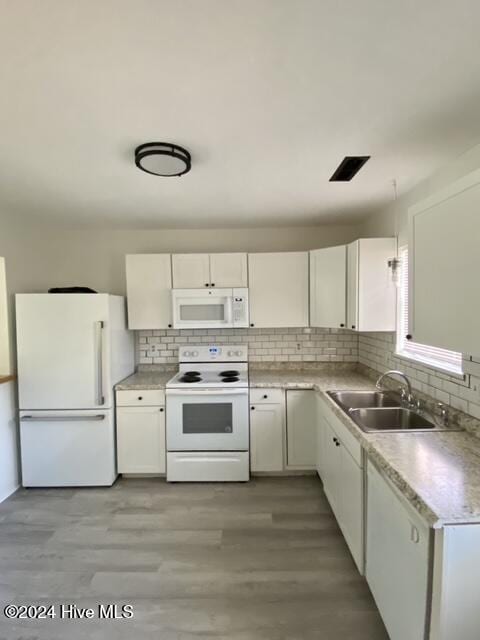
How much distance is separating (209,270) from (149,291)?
25.2 inches

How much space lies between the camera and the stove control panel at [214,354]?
3248mm

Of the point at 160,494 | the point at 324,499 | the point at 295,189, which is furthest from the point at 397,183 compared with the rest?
the point at 160,494

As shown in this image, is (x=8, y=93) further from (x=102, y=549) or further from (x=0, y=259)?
(x=102, y=549)

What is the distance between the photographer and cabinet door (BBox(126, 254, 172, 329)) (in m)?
3.05

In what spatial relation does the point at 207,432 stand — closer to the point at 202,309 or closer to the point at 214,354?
the point at 214,354

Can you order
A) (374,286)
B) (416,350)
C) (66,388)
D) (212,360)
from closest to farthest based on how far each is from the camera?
(416,350) < (374,286) < (66,388) < (212,360)

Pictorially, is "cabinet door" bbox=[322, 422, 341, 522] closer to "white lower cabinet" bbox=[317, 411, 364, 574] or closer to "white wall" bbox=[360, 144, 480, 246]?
→ "white lower cabinet" bbox=[317, 411, 364, 574]

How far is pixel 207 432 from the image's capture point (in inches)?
108

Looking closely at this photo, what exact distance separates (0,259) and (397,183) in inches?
125

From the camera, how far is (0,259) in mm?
2561

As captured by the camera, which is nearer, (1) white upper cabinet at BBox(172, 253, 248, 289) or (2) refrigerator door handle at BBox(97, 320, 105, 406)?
(2) refrigerator door handle at BBox(97, 320, 105, 406)

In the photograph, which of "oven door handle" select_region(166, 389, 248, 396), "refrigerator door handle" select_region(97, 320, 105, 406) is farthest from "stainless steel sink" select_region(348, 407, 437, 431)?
"refrigerator door handle" select_region(97, 320, 105, 406)

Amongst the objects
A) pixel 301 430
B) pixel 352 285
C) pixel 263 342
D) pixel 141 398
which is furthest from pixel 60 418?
→ pixel 352 285

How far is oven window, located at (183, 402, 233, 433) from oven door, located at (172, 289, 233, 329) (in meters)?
0.76
